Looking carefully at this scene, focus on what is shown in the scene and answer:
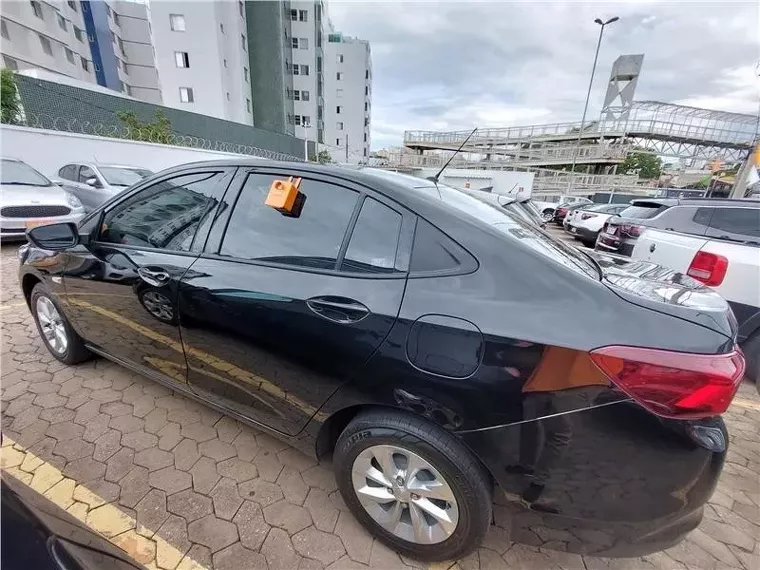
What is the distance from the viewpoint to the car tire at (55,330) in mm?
2637

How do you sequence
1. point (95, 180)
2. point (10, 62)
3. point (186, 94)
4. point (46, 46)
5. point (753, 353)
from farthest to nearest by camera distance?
1. point (186, 94)
2. point (46, 46)
3. point (10, 62)
4. point (95, 180)
5. point (753, 353)

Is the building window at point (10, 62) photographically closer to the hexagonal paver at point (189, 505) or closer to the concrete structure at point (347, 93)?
the concrete structure at point (347, 93)

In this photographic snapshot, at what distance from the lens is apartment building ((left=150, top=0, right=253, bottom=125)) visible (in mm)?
24438

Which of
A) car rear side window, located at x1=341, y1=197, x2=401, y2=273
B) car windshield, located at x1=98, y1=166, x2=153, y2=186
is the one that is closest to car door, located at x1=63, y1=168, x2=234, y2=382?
car rear side window, located at x1=341, y1=197, x2=401, y2=273

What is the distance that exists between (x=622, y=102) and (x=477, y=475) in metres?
56.1

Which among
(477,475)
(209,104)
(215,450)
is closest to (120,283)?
(215,450)

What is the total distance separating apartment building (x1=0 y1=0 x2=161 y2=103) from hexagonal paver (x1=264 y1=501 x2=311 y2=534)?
32.3 meters

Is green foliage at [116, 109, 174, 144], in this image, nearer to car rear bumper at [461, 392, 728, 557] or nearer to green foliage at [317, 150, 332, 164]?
green foliage at [317, 150, 332, 164]

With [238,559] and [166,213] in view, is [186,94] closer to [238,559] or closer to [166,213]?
[166,213]

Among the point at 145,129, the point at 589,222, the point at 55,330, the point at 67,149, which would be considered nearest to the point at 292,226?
the point at 55,330

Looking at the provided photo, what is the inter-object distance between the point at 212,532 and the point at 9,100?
13.7m

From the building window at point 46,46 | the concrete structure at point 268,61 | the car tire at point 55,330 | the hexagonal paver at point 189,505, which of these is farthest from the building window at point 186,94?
the hexagonal paver at point 189,505

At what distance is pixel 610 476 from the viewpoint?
1218 millimetres

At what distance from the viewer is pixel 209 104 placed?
26250 millimetres
